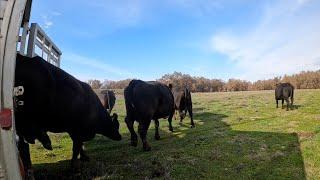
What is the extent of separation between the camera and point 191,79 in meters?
68.5

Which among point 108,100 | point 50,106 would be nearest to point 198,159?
point 50,106

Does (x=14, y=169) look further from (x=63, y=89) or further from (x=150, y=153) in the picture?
(x=150, y=153)

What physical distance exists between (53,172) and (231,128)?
33.5 feet

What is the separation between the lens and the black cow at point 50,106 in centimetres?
719

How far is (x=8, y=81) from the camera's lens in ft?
14.4

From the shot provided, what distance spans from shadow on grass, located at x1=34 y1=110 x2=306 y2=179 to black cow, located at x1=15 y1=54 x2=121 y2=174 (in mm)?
863

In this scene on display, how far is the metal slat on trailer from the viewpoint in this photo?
437 cm

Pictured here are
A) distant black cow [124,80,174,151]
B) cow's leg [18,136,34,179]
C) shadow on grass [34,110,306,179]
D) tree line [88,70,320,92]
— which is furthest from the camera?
tree line [88,70,320,92]

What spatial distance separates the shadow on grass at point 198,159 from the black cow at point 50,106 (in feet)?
2.83

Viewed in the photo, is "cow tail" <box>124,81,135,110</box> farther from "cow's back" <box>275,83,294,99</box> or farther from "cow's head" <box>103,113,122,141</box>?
"cow's back" <box>275,83,294,99</box>

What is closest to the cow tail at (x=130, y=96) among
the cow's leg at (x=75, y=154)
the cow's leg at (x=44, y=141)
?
the cow's leg at (x=75, y=154)

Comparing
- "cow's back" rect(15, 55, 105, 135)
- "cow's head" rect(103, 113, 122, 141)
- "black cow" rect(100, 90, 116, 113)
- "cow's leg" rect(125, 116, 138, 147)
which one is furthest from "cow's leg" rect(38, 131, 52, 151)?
"black cow" rect(100, 90, 116, 113)

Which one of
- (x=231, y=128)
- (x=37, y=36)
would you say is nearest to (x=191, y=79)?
(x=231, y=128)

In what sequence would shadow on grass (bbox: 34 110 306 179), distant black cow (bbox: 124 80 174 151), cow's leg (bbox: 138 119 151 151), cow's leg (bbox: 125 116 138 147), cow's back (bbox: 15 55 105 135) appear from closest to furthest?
cow's back (bbox: 15 55 105 135) → shadow on grass (bbox: 34 110 306 179) → cow's leg (bbox: 138 119 151 151) → distant black cow (bbox: 124 80 174 151) → cow's leg (bbox: 125 116 138 147)
